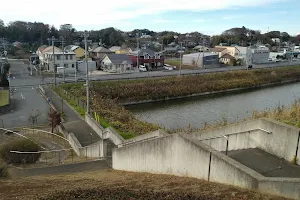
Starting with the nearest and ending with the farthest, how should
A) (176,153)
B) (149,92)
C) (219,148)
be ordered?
(176,153) → (219,148) → (149,92)

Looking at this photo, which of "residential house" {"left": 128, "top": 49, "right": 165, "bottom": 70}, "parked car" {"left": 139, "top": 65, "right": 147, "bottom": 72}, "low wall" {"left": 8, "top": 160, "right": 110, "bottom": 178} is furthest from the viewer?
"residential house" {"left": 128, "top": 49, "right": 165, "bottom": 70}

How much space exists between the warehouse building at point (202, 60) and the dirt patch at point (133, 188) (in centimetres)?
4919

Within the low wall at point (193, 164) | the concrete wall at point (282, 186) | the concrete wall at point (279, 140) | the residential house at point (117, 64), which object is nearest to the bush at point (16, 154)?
the low wall at point (193, 164)

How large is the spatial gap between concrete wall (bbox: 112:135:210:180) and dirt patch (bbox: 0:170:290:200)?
302 mm

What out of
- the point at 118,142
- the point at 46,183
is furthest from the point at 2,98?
the point at 46,183

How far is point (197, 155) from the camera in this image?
24.1 feet

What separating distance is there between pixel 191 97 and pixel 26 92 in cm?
1976

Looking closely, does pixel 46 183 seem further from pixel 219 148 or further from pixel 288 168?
pixel 288 168

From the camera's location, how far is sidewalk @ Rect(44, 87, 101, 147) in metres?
15.8

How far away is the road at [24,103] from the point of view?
66.7 feet

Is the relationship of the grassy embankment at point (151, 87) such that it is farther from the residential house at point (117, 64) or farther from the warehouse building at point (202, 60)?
the residential house at point (117, 64)

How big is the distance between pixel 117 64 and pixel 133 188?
4048 cm

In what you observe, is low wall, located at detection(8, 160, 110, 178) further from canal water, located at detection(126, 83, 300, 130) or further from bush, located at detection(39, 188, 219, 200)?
canal water, located at detection(126, 83, 300, 130)

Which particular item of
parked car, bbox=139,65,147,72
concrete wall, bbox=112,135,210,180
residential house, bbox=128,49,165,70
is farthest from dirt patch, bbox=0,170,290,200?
residential house, bbox=128,49,165,70
